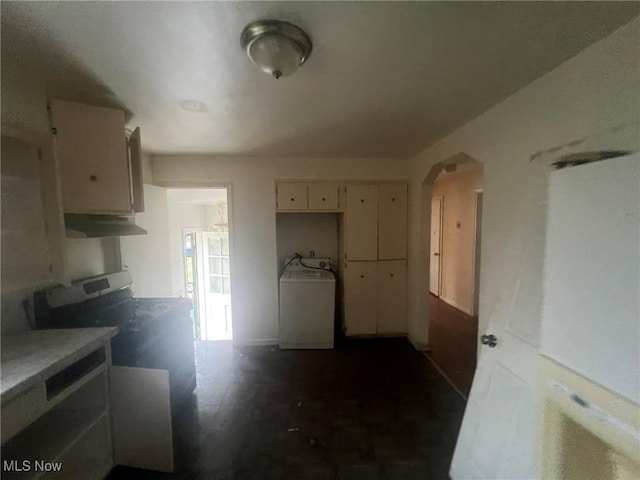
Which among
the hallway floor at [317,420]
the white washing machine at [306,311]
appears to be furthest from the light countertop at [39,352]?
the white washing machine at [306,311]

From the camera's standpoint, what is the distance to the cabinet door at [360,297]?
3.38 metres

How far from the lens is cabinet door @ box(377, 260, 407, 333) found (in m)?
3.43

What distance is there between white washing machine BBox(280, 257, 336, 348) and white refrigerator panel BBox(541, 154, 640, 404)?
237 centimetres

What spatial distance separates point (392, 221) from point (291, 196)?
1316mm

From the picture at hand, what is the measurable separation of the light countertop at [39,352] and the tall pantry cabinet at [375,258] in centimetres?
246

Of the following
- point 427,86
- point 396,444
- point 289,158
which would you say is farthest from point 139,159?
point 396,444

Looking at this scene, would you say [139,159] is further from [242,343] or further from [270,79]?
[242,343]

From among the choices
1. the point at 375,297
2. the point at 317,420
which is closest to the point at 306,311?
the point at 375,297

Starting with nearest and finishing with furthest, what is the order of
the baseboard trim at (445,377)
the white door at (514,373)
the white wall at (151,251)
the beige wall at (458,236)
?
the white door at (514,373) → the baseboard trim at (445,377) → the white wall at (151,251) → the beige wall at (458,236)

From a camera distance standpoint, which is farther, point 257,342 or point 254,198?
point 257,342

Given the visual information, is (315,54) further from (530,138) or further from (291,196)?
(291,196)

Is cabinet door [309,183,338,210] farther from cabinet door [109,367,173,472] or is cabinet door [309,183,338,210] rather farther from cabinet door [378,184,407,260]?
cabinet door [109,367,173,472]

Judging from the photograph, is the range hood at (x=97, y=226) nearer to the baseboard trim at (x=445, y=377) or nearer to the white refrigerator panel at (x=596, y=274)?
the white refrigerator panel at (x=596, y=274)

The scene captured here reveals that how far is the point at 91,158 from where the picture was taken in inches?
67.1
